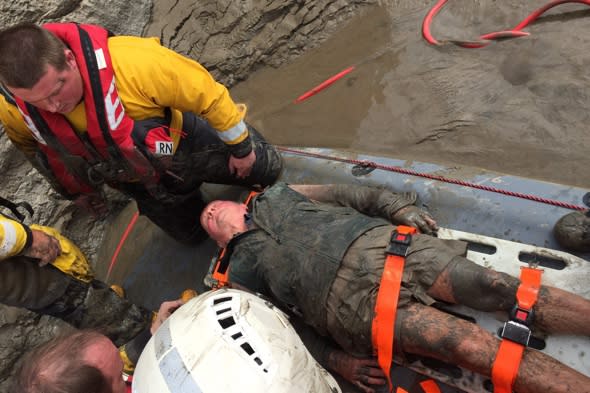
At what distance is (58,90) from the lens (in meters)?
→ 2.04

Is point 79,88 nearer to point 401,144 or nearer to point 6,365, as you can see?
point 401,144

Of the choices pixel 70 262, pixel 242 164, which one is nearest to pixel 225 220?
pixel 242 164

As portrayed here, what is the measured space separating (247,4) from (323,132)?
1.59 meters

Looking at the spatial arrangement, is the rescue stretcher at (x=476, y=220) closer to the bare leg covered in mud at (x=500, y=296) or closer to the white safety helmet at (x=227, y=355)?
the bare leg covered in mud at (x=500, y=296)

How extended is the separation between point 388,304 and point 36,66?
1.94 metres

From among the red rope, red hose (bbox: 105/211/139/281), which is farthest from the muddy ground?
the red rope

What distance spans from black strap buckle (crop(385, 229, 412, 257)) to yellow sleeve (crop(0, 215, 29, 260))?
1.97m

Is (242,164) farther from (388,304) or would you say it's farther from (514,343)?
(514,343)

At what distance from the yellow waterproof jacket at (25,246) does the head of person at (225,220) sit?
0.91m

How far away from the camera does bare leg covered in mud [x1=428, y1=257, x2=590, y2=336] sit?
1824mm

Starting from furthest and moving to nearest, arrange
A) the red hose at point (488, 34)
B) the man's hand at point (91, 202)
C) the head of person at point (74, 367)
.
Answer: the red hose at point (488, 34) < the man's hand at point (91, 202) < the head of person at point (74, 367)

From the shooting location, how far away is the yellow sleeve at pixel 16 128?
241cm

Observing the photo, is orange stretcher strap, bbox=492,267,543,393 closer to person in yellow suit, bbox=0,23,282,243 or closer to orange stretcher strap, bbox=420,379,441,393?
orange stretcher strap, bbox=420,379,441,393

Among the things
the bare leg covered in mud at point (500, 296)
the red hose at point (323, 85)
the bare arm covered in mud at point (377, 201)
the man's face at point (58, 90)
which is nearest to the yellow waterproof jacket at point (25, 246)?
the man's face at point (58, 90)
